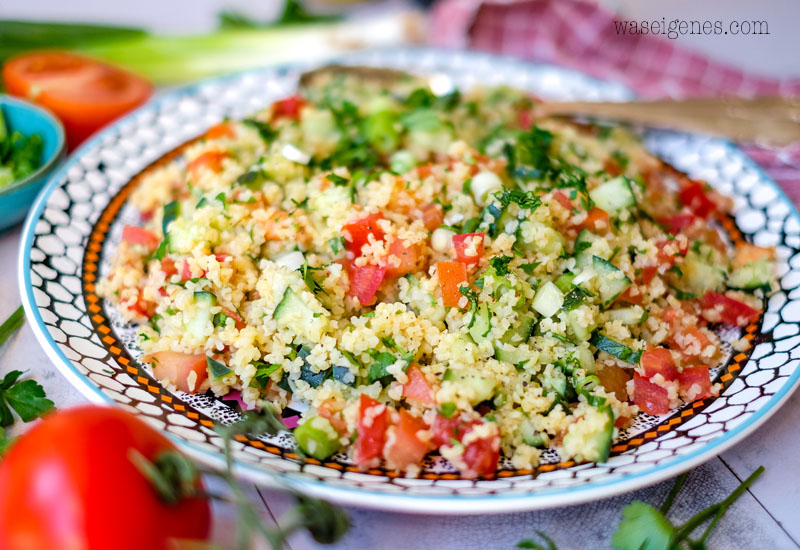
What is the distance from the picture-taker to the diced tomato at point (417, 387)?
170 centimetres

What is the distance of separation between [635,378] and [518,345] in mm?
330

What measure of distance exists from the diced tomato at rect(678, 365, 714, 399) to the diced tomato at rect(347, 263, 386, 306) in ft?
2.86

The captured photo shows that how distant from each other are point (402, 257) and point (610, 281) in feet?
1.95

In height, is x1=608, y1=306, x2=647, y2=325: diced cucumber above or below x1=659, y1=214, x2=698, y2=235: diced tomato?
below

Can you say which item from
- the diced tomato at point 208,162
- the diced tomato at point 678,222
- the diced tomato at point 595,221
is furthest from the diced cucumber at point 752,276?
the diced tomato at point 208,162

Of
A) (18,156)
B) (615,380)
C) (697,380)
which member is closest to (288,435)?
(615,380)

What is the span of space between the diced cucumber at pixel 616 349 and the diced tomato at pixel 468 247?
409mm

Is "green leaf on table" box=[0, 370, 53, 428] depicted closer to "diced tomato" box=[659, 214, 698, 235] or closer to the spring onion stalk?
"diced tomato" box=[659, 214, 698, 235]

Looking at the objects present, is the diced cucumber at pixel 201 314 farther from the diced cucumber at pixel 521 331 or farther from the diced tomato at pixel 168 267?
the diced cucumber at pixel 521 331

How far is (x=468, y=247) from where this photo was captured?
1896 mm

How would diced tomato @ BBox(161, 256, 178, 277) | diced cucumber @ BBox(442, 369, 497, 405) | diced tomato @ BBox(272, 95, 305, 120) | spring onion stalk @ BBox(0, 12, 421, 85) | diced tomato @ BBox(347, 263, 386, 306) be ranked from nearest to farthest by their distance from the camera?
diced cucumber @ BBox(442, 369, 497, 405) < diced tomato @ BBox(347, 263, 386, 306) < diced tomato @ BBox(161, 256, 178, 277) < diced tomato @ BBox(272, 95, 305, 120) < spring onion stalk @ BBox(0, 12, 421, 85)

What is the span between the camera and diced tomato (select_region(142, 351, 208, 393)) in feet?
5.89

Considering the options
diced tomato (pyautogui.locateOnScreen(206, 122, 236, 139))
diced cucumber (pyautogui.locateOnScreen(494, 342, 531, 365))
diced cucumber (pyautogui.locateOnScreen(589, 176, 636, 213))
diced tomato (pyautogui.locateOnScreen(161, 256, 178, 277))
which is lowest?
diced cucumber (pyautogui.locateOnScreen(494, 342, 531, 365))

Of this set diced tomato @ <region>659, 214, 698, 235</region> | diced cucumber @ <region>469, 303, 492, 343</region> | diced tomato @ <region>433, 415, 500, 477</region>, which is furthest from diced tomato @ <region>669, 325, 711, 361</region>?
diced tomato @ <region>433, 415, 500, 477</region>
